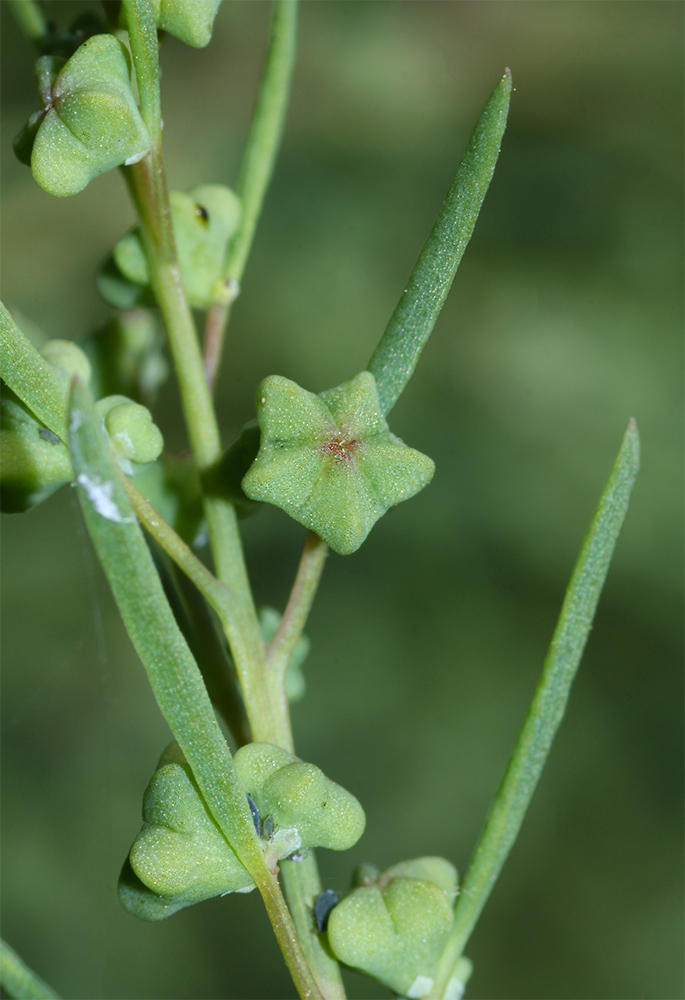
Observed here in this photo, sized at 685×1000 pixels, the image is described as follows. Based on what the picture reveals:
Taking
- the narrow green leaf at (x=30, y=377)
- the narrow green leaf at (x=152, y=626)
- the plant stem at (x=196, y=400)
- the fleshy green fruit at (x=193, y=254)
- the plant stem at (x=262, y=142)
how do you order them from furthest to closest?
the plant stem at (x=262, y=142)
the fleshy green fruit at (x=193, y=254)
the plant stem at (x=196, y=400)
the narrow green leaf at (x=30, y=377)
the narrow green leaf at (x=152, y=626)

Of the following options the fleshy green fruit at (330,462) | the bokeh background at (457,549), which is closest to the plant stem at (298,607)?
the fleshy green fruit at (330,462)

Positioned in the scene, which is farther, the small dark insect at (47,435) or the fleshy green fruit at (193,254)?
the fleshy green fruit at (193,254)

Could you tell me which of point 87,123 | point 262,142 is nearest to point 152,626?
point 87,123

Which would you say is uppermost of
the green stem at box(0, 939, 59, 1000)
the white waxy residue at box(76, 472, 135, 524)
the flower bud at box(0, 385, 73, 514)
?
the flower bud at box(0, 385, 73, 514)

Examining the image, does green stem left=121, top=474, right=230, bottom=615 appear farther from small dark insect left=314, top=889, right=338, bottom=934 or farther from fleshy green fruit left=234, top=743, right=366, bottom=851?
small dark insect left=314, top=889, right=338, bottom=934

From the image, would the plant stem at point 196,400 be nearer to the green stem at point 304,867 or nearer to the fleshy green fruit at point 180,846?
the green stem at point 304,867

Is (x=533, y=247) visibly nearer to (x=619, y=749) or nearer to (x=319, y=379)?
(x=319, y=379)

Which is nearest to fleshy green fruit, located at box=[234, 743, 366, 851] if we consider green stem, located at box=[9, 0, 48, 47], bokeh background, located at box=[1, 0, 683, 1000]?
green stem, located at box=[9, 0, 48, 47]

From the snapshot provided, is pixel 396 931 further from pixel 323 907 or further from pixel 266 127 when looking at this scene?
pixel 266 127
